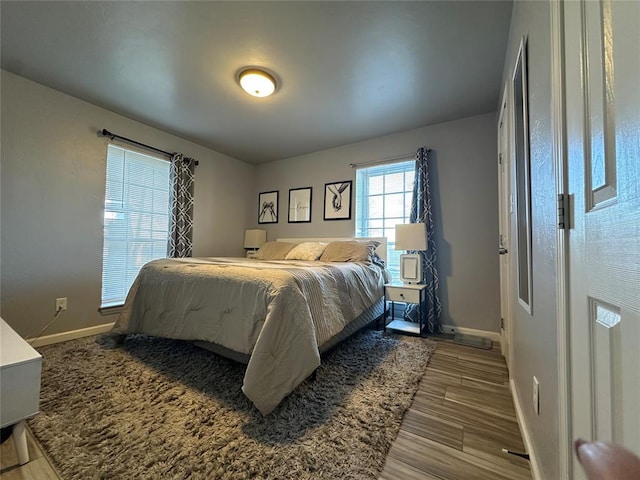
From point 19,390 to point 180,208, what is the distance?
8.72ft

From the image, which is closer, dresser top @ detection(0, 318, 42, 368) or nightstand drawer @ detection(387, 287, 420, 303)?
dresser top @ detection(0, 318, 42, 368)

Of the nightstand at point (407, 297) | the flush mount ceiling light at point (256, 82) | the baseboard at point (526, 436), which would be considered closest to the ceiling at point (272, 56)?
the flush mount ceiling light at point (256, 82)

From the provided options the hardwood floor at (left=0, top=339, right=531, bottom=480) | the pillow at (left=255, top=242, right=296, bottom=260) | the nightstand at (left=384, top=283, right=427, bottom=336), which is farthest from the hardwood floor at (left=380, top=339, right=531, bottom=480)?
the pillow at (left=255, top=242, right=296, bottom=260)

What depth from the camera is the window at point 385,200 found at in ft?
11.0

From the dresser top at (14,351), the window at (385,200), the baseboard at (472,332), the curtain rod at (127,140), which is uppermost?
the curtain rod at (127,140)

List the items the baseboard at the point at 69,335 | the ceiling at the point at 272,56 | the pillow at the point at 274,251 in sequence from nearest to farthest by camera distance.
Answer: the ceiling at the point at 272,56 → the baseboard at the point at 69,335 → the pillow at the point at 274,251

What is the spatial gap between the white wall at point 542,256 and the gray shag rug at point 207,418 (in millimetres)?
633

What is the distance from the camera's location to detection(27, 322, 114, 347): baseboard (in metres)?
2.39

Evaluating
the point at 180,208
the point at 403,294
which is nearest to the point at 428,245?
the point at 403,294

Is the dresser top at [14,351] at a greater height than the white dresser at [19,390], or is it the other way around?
the dresser top at [14,351]

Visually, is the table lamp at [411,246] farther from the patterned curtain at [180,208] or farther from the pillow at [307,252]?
the patterned curtain at [180,208]

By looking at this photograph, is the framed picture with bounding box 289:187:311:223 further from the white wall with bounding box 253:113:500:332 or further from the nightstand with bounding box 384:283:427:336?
the nightstand with bounding box 384:283:427:336

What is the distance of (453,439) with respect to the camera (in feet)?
4.15

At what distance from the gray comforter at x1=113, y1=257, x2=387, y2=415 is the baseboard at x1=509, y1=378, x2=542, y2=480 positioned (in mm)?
1034
